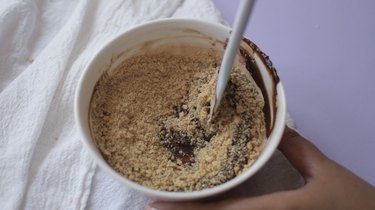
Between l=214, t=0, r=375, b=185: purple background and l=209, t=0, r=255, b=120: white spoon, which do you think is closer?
l=209, t=0, r=255, b=120: white spoon

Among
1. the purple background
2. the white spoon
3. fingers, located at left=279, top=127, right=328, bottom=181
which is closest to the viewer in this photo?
the white spoon

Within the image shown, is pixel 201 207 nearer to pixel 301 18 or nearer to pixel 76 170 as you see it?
pixel 76 170

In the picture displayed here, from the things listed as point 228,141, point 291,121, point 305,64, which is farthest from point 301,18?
point 228,141

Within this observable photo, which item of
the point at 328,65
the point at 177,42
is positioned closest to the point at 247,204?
the point at 177,42

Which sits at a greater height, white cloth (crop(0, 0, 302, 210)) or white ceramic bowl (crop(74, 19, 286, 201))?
white ceramic bowl (crop(74, 19, 286, 201))

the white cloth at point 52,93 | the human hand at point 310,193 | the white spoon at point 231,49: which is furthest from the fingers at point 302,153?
the white cloth at point 52,93

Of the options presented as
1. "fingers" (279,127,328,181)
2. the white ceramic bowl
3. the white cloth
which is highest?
the white ceramic bowl

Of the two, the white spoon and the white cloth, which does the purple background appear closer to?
the white cloth

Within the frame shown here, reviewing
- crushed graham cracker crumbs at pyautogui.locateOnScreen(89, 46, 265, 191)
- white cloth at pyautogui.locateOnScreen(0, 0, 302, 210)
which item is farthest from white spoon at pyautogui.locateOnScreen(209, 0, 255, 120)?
white cloth at pyautogui.locateOnScreen(0, 0, 302, 210)
